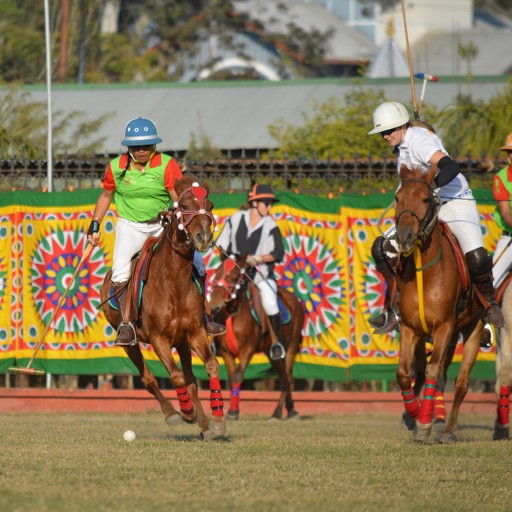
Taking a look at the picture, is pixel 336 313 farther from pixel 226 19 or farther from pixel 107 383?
pixel 226 19

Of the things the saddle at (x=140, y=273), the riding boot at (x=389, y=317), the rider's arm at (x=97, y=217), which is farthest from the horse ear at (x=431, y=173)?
the rider's arm at (x=97, y=217)

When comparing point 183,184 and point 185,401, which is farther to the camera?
point 185,401

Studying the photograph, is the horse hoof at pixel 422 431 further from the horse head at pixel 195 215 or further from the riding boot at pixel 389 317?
the horse head at pixel 195 215

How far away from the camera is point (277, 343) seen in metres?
16.9

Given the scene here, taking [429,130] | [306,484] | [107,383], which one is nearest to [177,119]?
[107,383]

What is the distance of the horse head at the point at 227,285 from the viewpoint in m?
16.6

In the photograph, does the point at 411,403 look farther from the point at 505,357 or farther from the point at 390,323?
the point at 505,357

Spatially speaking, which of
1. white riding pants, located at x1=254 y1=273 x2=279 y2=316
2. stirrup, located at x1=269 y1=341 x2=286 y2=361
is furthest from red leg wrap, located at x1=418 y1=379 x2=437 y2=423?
white riding pants, located at x1=254 y1=273 x2=279 y2=316

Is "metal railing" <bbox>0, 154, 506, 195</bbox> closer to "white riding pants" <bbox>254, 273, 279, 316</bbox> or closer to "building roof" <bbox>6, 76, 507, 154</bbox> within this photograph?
"white riding pants" <bbox>254, 273, 279, 316</bbox>

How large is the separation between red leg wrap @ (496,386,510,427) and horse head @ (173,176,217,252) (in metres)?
3.79

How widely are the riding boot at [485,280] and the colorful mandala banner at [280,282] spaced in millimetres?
4798

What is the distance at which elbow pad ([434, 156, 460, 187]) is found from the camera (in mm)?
12344

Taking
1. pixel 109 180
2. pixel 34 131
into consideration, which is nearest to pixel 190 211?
pixel 109 180

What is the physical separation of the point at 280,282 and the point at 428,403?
5.86 m
